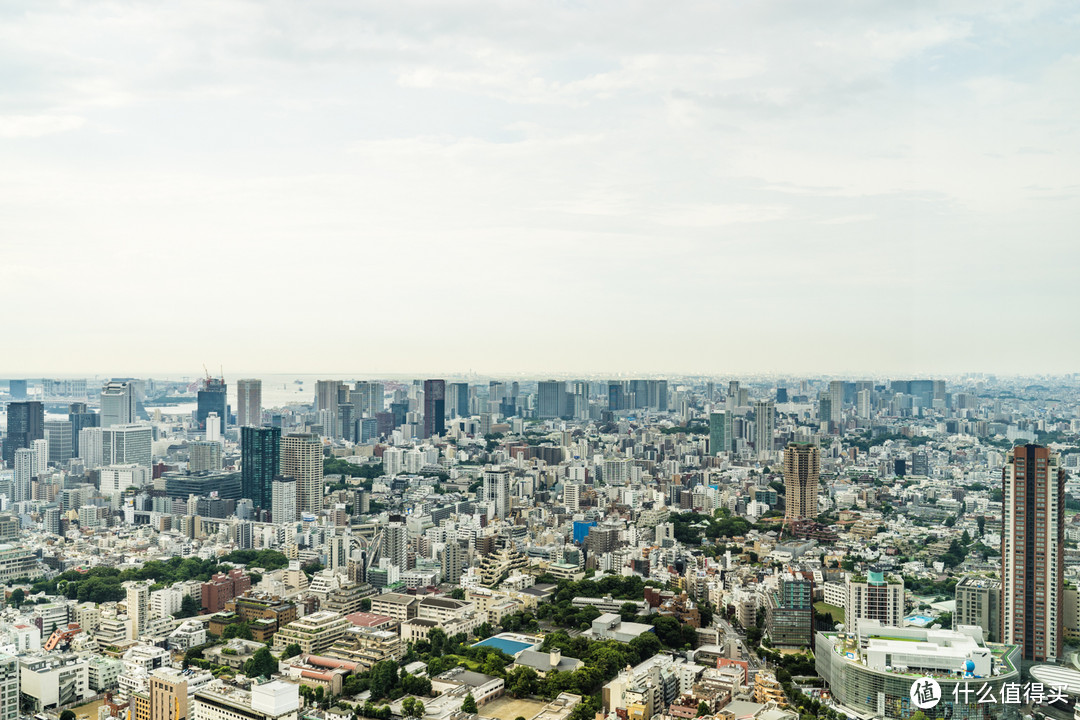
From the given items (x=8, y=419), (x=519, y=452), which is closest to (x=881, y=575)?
(x=519, y=452)

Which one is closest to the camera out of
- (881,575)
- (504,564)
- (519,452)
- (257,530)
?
(881,575)

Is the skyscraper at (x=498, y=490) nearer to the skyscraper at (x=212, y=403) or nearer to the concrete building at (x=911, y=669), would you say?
the concrete building at (x=911, y=669)

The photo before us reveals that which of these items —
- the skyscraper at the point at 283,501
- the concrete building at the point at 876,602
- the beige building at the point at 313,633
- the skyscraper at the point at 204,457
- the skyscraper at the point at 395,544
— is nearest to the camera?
the concrete building at the point at 876,602

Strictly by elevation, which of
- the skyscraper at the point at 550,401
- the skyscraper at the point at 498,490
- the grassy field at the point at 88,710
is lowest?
the grassy field at the point at 88,710

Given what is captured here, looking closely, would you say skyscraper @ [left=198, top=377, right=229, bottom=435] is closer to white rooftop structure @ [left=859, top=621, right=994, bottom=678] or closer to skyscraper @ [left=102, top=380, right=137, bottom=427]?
skyscraper @ [left=102, top=380, right=137, bottom=427]

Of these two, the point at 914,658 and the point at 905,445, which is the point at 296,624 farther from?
the point at 905,445

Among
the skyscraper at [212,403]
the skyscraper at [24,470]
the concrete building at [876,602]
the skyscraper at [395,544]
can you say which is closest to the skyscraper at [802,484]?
the skyscraper at [395,544]
